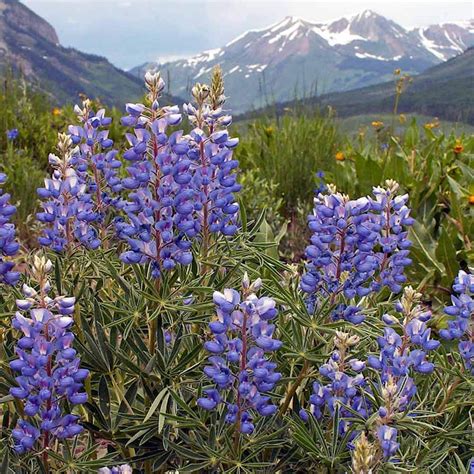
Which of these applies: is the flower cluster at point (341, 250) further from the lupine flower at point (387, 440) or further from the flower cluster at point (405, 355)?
the lupine flower at point (387, 440)

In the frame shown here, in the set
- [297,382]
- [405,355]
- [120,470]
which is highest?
[405,355]

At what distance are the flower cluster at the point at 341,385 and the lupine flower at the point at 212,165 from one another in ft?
1.56

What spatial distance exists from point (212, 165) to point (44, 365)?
77 cm

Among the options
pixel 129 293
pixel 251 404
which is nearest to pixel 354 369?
pixel 251 404

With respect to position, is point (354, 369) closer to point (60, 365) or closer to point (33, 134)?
point (60, 365)

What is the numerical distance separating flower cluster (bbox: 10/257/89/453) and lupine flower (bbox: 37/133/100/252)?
0.48 m

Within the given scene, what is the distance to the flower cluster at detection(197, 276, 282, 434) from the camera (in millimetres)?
1500

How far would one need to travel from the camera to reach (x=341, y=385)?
70.2 inches

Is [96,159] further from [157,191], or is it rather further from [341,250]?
[341,250]

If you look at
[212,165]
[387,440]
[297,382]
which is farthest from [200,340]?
[387,440]

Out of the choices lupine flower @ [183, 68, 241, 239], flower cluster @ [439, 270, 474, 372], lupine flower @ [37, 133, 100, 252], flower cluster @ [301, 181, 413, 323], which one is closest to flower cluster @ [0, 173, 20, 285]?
lupine flower @ [37, 133, 100, 252]

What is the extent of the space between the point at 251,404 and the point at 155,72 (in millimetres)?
1001

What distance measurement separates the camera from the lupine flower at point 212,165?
73.1 inches

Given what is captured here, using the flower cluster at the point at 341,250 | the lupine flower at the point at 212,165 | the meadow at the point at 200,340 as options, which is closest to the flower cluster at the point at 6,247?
the meadow at the point at 200,340
